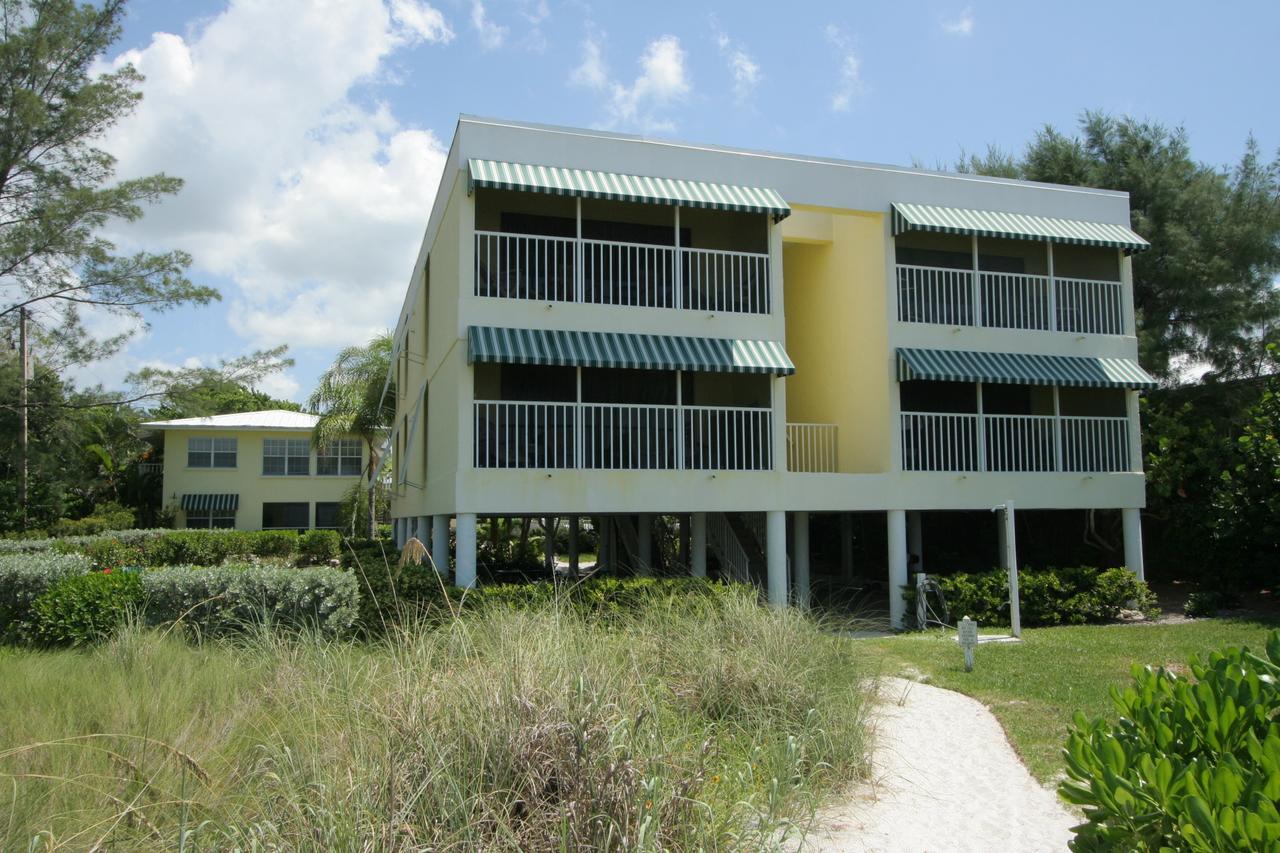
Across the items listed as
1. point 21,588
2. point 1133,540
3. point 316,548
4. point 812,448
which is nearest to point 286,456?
point 316,548

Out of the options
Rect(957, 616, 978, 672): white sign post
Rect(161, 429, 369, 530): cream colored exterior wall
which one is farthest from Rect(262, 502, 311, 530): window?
Rect(957, 616, 978, 672): white sign post

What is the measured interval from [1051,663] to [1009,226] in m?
8.21

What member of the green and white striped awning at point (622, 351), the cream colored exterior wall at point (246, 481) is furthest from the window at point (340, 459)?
the green and white striped awning at point (622, 351)

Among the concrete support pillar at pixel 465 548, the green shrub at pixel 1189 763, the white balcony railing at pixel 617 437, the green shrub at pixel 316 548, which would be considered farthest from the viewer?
the green shrub at pixel 316 548

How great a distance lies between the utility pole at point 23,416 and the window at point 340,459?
951cm

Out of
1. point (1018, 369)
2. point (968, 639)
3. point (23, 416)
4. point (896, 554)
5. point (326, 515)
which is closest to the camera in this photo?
point (968, 639)

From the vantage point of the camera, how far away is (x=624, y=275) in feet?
49.2

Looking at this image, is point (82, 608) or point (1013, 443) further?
point (1013, 443)

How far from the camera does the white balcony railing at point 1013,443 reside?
51.3 ft

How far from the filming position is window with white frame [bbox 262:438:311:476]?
3438 cm

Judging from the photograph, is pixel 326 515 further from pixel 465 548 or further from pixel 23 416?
pixel 465 548

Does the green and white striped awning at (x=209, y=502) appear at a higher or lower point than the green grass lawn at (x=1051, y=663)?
higher

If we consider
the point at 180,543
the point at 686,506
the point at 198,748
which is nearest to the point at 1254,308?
the point at 686,506

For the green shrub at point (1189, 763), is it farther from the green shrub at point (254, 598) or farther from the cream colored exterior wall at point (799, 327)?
the cream colored exterior wall at point (799, 327)
